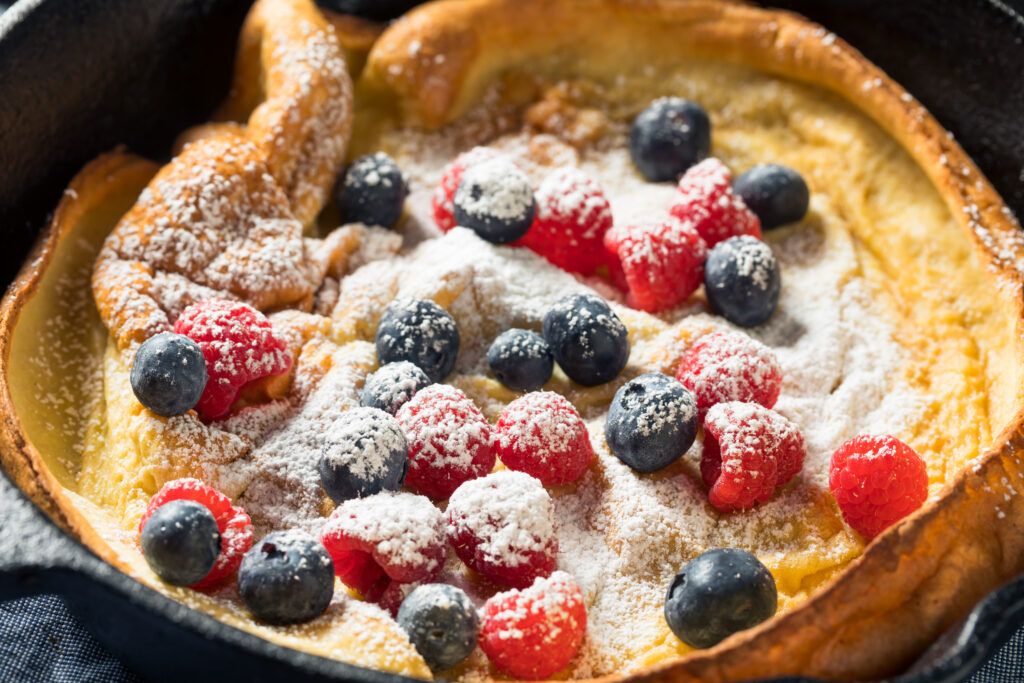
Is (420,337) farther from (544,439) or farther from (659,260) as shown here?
(659,260)

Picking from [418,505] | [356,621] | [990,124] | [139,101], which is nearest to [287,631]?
[356,621]

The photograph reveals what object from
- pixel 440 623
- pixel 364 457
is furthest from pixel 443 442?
pixel 440 623

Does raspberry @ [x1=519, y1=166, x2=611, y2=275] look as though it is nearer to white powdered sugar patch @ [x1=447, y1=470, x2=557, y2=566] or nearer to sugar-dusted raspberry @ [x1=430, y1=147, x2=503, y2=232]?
sugar-dusted raspberry @ [x1=430, y1=147, x2=503, y2=232]

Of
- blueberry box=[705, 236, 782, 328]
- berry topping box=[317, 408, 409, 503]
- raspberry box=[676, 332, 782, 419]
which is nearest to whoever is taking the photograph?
berry topping box=[317, 408, 409, 503]

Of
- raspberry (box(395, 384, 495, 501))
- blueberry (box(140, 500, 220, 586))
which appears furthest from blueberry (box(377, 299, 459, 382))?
blueberry (box(140, 500, 220, 586))

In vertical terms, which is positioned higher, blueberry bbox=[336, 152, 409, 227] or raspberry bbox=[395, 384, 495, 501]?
blueberry bbox=[336, 152, 409, 227]

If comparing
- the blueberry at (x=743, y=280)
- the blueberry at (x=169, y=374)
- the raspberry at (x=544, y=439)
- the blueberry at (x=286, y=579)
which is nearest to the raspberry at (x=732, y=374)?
the blueberry at (x=743, y=280)

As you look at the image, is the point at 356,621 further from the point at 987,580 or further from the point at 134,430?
the point at 987,580
